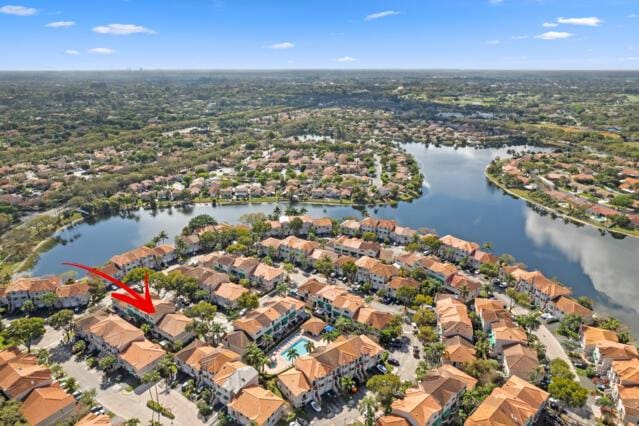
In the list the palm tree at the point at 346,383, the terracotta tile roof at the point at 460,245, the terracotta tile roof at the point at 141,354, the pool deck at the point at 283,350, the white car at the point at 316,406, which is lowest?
the white car at the point at 316,406

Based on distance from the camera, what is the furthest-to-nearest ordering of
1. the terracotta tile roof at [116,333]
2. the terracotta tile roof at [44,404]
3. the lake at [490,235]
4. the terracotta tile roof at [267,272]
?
the lake at [490,235]
the terracotta tile roof at [267,272]
the terracotta tile roof at [116,333]
the terracotta tile roof at [44,404]

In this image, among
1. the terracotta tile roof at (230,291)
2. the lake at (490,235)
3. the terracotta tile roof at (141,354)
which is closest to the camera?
the terracotta tile roof at (141,354)

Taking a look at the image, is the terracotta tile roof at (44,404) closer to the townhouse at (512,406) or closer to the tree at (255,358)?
the tree at (255,358)

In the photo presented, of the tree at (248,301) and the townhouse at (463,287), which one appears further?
the townhouse at (463,287)

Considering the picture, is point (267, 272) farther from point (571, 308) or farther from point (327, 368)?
point (571, 308)

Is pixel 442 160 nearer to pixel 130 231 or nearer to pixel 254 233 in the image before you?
pixel 254 233

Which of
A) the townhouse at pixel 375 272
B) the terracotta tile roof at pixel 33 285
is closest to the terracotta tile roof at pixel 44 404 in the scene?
the terracotta tile roof at pixel 33 285

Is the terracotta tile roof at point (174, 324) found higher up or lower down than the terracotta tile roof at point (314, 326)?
higher up

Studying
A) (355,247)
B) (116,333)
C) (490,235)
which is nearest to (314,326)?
(355,247)
